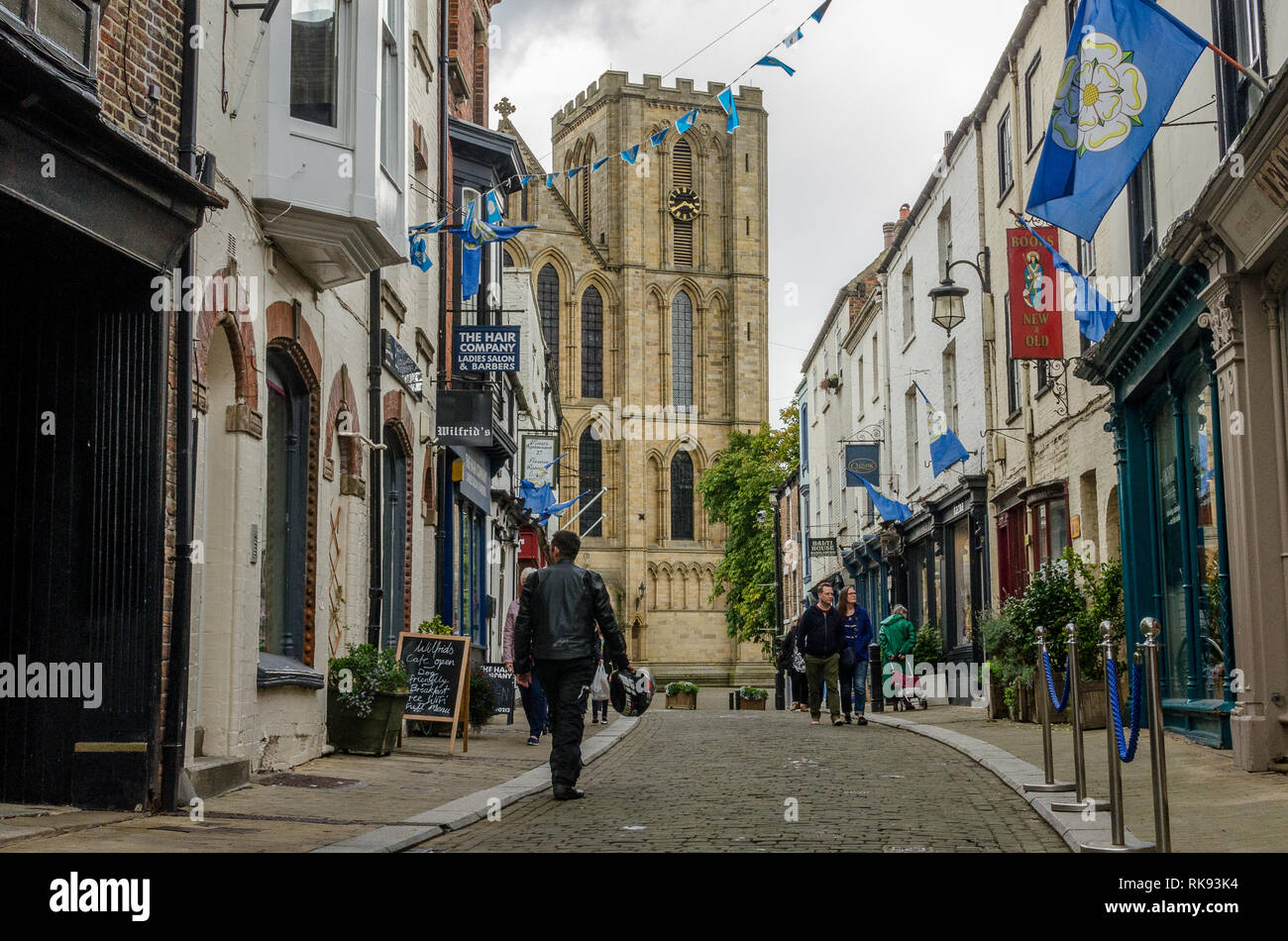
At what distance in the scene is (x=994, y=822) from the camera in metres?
8.21

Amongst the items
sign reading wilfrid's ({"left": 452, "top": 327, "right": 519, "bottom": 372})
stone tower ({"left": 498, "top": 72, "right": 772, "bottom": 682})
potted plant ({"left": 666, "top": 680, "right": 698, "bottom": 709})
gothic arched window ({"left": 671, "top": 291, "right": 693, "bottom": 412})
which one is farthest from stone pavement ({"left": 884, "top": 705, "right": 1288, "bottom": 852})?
gothic arched window ({"left": 671, "top": 291, "right": 693, "bottom": 412})

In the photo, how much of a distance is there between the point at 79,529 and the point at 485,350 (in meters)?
10.9

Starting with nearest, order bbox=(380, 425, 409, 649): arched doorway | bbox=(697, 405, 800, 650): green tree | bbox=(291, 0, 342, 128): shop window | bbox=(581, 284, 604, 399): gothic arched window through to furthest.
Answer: bbox=(291, 0, 342, 128): shop window
bbox=(380, 425, 409, 649): arched doorway
bbox=(697, 405, 800, 650): green tree
bbox=(581, 284, 604, 399): gothic arched window

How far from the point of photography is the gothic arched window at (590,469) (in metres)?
69.2

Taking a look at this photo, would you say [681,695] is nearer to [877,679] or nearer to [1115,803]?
[877,679]

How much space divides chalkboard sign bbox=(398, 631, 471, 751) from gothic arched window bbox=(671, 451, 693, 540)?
57535 millimetres

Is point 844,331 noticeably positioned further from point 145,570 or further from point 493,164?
point 145,570

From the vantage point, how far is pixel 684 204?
72.5 metres

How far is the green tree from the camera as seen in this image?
53344mm

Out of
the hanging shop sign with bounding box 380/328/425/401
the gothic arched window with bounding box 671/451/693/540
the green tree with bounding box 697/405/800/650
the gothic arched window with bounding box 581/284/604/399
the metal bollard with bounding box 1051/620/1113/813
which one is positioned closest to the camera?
the metal bollard with bounding box 1051/620/1113/813

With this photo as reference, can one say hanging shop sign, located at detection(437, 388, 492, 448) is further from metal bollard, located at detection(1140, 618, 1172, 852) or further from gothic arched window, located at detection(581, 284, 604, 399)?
gothic arched window, located at detection(581, 284, 604, 399)

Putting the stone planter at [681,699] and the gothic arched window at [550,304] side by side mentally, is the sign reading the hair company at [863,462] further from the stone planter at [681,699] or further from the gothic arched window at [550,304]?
the gothic arched window at [550,304]

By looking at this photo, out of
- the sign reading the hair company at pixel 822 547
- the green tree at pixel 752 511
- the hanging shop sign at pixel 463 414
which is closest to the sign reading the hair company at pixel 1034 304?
the hanging shop sign at pixel 463 414

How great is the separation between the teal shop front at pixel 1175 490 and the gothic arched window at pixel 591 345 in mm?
55188
